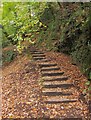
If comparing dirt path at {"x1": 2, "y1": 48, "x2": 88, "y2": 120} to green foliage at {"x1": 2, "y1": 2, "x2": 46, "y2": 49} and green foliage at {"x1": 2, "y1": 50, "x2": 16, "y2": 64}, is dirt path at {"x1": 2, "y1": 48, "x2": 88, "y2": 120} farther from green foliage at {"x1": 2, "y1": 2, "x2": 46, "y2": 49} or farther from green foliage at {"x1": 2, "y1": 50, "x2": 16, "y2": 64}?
green foliage at {"x1": 2, "y1": 50, "x2": 16, "y2": 64}

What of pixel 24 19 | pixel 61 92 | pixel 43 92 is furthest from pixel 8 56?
pixel 61 92

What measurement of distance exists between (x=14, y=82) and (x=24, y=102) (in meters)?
1.63

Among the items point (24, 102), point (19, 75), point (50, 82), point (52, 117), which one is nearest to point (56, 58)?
point (19, 75)

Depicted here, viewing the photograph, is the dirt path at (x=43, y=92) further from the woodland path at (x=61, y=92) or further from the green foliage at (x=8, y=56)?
the green foliage at (x=8, y=56)

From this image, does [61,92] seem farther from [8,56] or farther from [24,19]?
[8,56]

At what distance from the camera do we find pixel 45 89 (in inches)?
228

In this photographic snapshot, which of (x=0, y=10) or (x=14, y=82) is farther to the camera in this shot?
(x=0, y=10)

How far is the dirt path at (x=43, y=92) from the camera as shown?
4828 millimetres

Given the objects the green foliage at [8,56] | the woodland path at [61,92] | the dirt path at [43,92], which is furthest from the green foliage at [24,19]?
the green foliage at [8,56]

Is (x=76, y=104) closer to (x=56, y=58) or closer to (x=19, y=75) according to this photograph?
(x=19, y=75)

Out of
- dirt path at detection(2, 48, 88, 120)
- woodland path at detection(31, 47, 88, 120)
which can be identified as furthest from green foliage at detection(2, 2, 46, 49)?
woodland path at detection(31, 47, 88, 120)

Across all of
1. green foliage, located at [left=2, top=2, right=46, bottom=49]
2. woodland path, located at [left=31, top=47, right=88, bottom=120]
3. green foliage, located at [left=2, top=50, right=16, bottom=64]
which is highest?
green foliage, located at [left=2, top=2, right=46, bottom=49]

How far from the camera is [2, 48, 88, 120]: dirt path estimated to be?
4.83m

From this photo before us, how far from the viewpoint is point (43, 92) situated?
564cm
